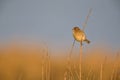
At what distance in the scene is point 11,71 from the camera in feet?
26.6

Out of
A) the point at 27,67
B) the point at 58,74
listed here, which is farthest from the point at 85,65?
the point at 27,67

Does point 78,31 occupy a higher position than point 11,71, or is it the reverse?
point 78,31

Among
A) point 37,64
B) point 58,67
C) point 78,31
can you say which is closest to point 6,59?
point 37,64

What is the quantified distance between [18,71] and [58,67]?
104 cm

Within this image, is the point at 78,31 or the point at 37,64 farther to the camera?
the point at 37,64

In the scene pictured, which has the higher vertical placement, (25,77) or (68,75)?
(68,75)

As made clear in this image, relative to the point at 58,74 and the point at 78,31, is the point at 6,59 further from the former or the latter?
the point at 78,31

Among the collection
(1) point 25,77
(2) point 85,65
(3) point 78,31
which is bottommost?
(1) point 25,77

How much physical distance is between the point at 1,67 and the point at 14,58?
40 cm

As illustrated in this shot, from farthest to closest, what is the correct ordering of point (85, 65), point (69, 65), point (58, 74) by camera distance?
point (58, 74) < point (85, 65) < point (69, 65)

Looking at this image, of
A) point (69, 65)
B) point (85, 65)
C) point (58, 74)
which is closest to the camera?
point (69, 65)

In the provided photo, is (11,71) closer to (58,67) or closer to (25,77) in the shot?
(25,77)

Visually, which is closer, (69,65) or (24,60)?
(69,65)

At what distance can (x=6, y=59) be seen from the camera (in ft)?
25.9
